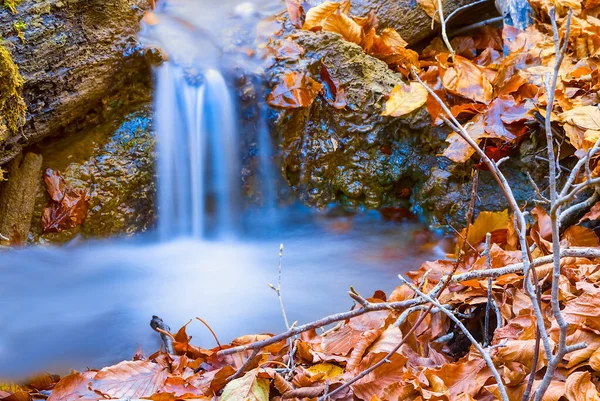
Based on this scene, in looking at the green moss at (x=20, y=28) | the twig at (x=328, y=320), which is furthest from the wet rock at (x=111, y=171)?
the twig at (x=328, y=320)

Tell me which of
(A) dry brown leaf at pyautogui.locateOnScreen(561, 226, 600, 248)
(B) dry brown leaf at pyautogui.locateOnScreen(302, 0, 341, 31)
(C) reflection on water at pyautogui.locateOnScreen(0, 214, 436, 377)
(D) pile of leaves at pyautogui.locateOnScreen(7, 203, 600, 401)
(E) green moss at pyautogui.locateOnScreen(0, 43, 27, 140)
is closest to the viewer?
(D) pile of leaves at pyautogui.locateOnScreen(7, 203, 600, 401)

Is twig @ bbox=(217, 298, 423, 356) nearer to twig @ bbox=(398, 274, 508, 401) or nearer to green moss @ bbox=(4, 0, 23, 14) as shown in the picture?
twig @ bbox=(398, 274, 508, 401)

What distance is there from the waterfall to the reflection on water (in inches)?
6.9

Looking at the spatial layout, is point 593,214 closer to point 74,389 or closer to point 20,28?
point 74,389

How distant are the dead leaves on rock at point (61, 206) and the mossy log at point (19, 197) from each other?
75 millimetres

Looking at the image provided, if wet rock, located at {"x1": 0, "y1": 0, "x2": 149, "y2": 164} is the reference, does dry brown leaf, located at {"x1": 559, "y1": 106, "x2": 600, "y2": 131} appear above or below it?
below

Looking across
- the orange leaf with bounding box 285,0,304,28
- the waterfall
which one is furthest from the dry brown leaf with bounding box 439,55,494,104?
the waterfall

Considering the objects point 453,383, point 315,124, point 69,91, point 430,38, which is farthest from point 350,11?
point 453,383

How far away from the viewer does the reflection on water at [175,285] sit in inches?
76.9

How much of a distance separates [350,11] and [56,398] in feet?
9.83

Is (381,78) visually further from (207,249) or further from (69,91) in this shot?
(69,91)

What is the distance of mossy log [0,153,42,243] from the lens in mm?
2531

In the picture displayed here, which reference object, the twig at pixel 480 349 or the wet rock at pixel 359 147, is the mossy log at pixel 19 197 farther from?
the twig at pixel 480 349

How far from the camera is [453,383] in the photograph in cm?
101
